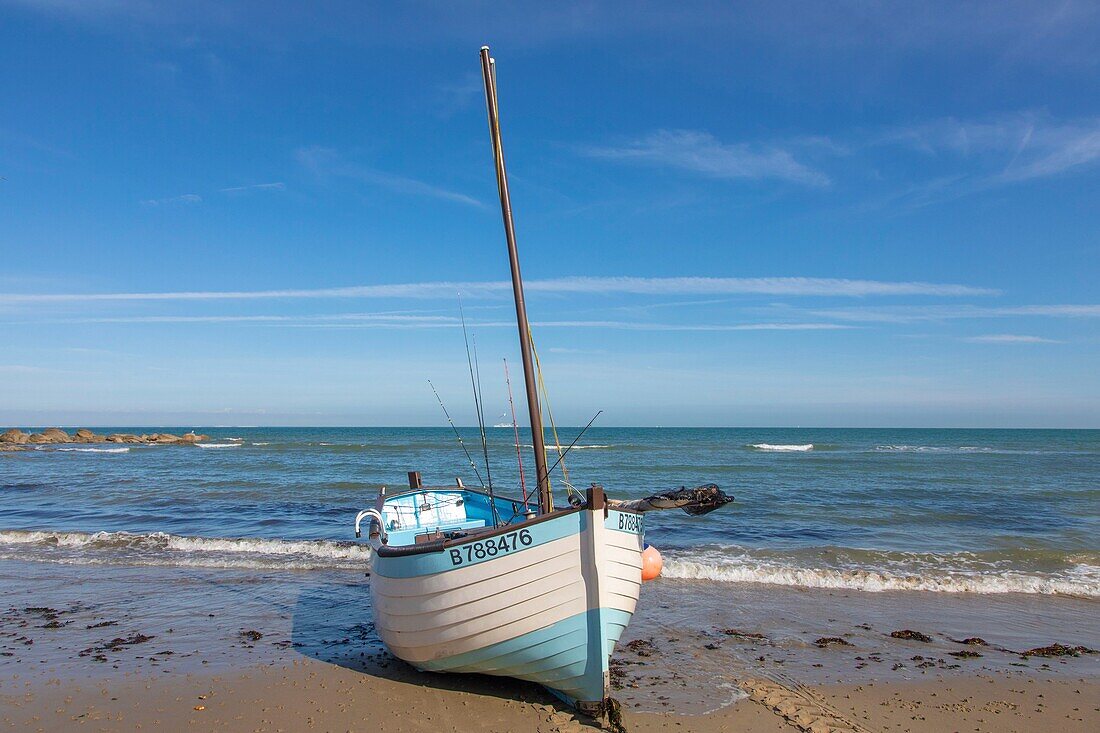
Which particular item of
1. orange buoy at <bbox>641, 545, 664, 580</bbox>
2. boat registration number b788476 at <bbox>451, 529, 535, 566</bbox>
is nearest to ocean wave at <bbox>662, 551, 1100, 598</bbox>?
orange buoy at <bbox>641, 545, 664, 580</bbox>

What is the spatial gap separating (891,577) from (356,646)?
9755 millimetres

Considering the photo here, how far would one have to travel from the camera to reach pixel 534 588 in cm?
668

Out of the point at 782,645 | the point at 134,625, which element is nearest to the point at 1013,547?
the point at 782,645

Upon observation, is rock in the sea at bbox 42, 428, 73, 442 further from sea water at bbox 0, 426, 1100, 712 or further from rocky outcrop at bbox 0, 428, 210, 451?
sea water at bbox 0, 426, 1100, 712

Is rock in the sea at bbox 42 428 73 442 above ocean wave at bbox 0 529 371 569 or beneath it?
above

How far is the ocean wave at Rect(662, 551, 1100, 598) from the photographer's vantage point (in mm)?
12664

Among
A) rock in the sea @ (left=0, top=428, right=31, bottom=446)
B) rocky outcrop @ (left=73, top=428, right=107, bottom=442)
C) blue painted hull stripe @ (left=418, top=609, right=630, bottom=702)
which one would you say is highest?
rock in the sea @ (left=0, top=428, right=31, bottom=446)

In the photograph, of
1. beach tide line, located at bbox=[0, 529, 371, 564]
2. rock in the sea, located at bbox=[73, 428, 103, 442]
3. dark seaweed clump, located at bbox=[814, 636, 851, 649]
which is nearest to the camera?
dark seaweed clump, located at bbox=[814, 636, 851, 649]

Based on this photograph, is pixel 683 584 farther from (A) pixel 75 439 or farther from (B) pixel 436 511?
(A) pixel 75 439

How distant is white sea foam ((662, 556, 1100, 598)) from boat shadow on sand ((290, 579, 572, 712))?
19.7ft

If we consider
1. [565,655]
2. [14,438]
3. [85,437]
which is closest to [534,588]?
[565,655]

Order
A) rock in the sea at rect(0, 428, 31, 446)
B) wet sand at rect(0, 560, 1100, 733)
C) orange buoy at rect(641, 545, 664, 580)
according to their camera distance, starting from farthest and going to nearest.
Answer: rock in the sea at rect(0, 428, 31, 446) → orange buoy at rect(641, 545, 664, 580) → wet sand at rect(0, 560, 1100, 733)

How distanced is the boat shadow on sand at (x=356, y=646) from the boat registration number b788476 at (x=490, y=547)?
180cm

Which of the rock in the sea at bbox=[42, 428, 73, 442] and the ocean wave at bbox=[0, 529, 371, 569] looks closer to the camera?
the ocean wave at bbox=[0, 529, 371, 569]
